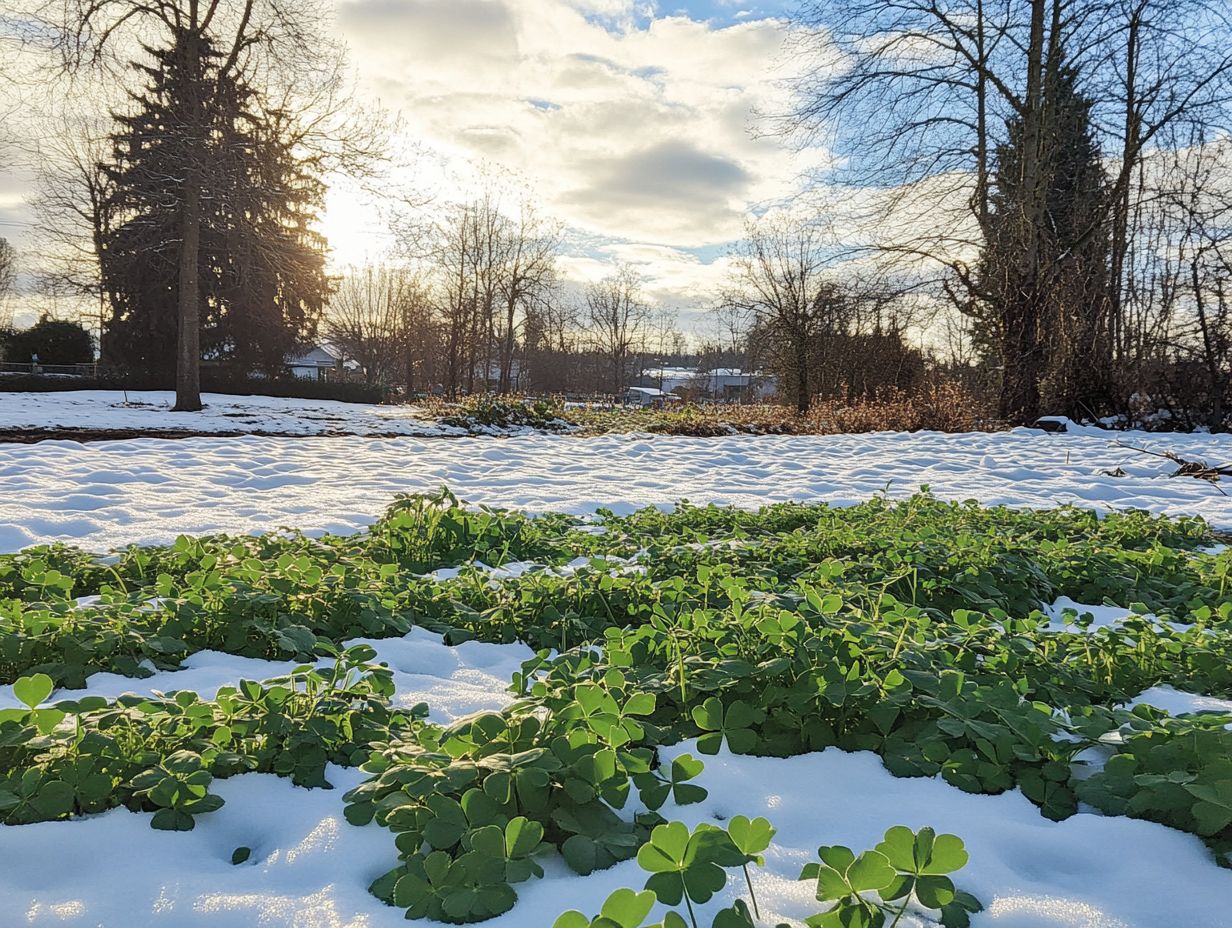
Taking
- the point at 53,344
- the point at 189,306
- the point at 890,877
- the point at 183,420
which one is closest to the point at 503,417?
the point at 183,420

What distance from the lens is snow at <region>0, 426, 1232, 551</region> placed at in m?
4.68

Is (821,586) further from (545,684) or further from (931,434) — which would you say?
(931,434)

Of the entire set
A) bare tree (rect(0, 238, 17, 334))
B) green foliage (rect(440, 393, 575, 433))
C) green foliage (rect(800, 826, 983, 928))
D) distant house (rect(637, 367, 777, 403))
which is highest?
bare tree (rect(0, 238, 17, 334))

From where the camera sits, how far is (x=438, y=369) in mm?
51188

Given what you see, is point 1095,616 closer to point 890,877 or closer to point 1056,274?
point 890,877

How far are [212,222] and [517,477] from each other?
40.6ft

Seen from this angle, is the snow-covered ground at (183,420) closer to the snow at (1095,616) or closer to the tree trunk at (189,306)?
the tree trunk at (189,306)

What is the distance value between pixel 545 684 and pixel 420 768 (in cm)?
49

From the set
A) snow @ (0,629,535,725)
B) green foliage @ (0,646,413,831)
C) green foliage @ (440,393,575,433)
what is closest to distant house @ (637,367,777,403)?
green foliage @ (440,393,575,433)

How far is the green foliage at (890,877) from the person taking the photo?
1078 millimetres

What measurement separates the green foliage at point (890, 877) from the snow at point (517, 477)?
3.98 meters

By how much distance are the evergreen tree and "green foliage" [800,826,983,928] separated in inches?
514

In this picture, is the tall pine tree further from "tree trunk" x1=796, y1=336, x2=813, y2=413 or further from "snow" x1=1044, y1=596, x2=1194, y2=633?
"snow" x1=1044, y1=596, x2=1194, y2=633

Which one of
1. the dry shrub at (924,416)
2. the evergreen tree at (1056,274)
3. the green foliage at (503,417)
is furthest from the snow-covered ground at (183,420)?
the evergreen tree at (1056,274)
